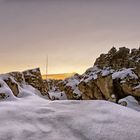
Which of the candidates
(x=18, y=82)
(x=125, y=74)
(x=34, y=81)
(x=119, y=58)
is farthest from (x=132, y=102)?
(x=18, y=82)

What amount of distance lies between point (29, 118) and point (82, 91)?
6805cm

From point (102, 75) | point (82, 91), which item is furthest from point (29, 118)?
point (82, 91)

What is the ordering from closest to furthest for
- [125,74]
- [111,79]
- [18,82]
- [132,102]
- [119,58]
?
[18,82], [132,102], [125,74], [111,79], [119,58]

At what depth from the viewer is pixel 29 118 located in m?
8.22

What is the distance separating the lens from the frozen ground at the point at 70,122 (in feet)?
23.1

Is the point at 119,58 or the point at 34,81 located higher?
the point at 119,58

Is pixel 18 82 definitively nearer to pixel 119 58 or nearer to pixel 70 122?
pixel 70 122

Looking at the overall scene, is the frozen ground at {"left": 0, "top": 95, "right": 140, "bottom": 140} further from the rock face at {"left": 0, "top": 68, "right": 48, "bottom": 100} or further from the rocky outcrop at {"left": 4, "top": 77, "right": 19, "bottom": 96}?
the rocky outcrop at {"left": 4, "top": 77, "right": 19, "bottom": 96}

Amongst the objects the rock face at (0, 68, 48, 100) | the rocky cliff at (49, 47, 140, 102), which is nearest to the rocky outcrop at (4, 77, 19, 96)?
the rock face at (0, 68, 48, 100)

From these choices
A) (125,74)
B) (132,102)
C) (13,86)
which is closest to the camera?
(13,86)

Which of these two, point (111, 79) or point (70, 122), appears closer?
point (70, 122)

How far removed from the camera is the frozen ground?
23.1 ft

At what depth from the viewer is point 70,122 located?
25.7 ft

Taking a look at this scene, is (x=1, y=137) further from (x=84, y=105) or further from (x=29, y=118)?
(x=84, y=105)
